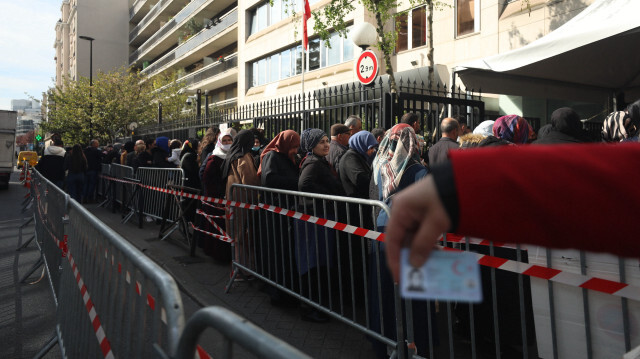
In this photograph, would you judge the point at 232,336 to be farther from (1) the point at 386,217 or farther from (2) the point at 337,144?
(2) the point at 337,144

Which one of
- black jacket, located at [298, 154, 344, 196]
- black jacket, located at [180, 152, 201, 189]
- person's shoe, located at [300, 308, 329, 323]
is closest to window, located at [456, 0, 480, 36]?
black jacket, located at [180, 152, 201, 189]

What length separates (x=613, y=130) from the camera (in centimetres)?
505

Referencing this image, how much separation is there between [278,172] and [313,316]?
165 centimetres

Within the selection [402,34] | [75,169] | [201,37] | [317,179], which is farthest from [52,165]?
[201,37]

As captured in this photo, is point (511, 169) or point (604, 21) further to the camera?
point (604, 21)

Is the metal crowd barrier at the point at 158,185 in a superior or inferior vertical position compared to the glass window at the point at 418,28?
inferior

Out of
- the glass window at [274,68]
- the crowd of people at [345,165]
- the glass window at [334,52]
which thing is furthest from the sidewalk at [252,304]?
the glass window at [274,68]

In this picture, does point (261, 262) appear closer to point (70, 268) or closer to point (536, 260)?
point (70, 268)

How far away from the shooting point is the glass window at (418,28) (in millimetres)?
16438

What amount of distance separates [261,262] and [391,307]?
1.96 m

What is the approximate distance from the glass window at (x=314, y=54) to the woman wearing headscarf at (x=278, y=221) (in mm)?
16708

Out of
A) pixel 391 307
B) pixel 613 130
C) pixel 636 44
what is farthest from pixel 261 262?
pixel 636 44

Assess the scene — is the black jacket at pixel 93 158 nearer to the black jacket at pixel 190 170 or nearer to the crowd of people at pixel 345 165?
the black jacket at pixel 190 170

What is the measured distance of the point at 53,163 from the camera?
1130 cm
